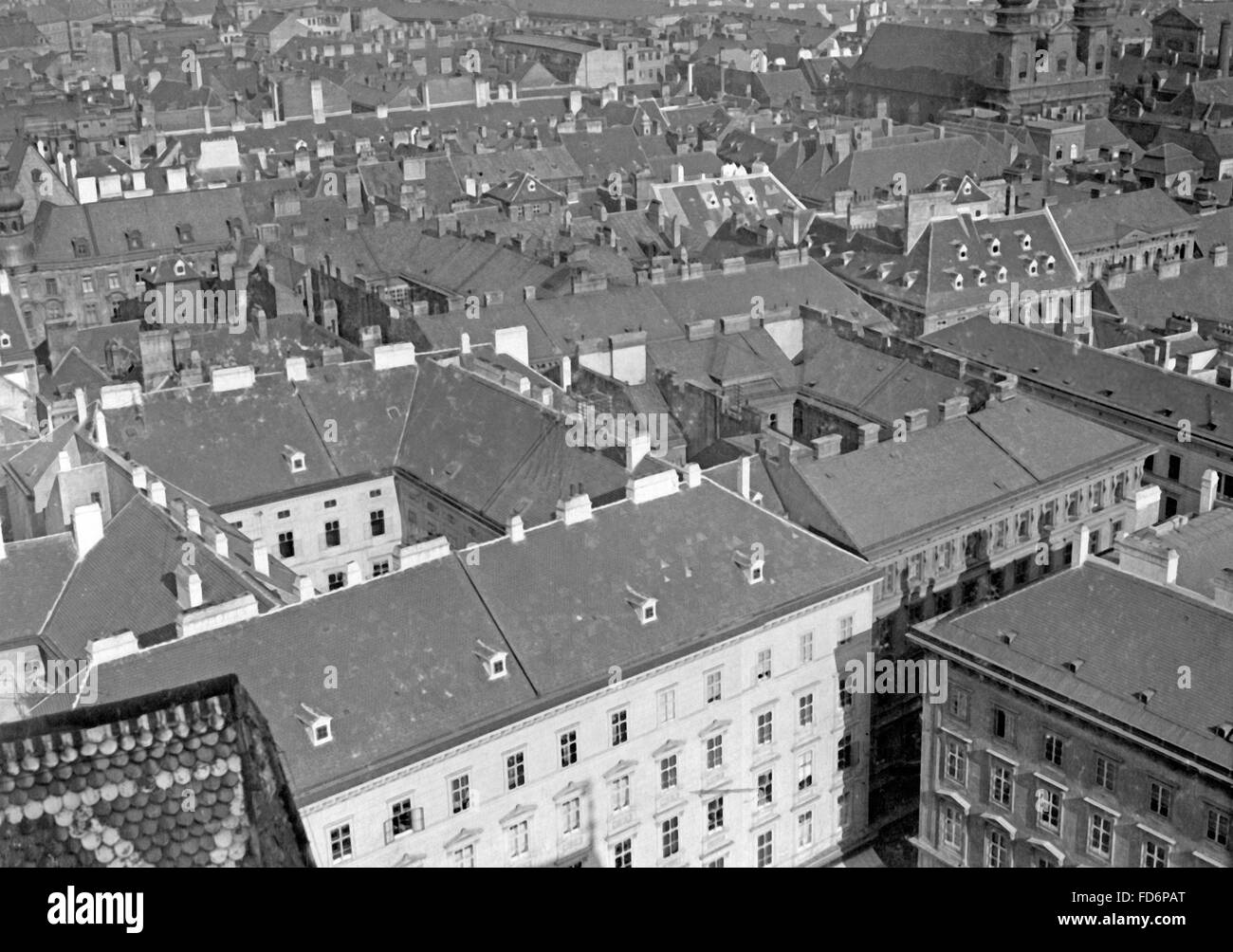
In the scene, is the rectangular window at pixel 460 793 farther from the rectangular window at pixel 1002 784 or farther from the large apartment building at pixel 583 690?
the rectangular window at pixel 1002 784

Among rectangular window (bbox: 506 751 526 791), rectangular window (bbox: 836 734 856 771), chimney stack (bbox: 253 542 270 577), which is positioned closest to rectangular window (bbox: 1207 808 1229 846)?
rectangular window (bbox: 836 734 856 771)

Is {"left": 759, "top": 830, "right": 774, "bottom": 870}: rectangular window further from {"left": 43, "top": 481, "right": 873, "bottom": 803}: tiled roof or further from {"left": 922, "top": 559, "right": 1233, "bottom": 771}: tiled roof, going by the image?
{"left": 922, "top": 559, "right": 1233, "bottom": 771}: tiled roof

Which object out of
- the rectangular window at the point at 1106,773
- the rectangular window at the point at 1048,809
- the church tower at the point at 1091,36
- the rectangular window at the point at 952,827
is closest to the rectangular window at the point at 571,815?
the rectangular window at the point at 952,827

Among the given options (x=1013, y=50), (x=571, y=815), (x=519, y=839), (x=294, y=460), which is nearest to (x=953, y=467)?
(x=571, y=815)

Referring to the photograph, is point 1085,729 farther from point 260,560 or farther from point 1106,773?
point 260,560
